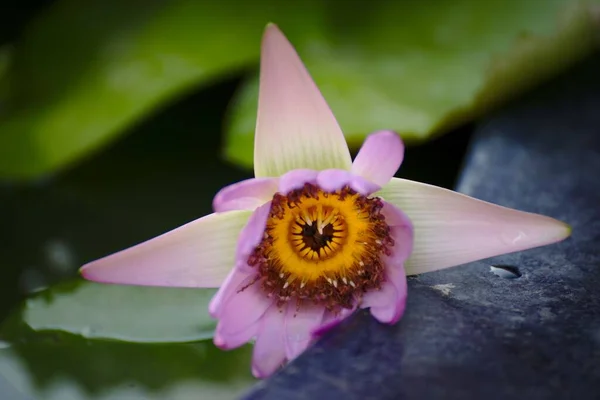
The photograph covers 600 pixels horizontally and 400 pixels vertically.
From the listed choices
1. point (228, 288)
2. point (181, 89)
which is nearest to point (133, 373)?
point (228, 288)

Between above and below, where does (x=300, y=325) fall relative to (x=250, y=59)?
below

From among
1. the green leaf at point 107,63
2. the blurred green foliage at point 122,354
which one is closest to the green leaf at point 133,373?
the blurred green foliage at point 122,354

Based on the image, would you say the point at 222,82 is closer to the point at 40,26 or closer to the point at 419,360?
the point at 40,26

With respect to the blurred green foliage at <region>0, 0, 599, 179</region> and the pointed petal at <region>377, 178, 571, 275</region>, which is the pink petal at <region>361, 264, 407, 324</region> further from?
the blurred green foliage at <region>0, 0, 599, 179</region>

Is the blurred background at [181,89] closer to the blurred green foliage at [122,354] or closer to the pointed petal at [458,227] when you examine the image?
the blurred green foliage at [122,354]

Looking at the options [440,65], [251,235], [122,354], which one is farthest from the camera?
[440,65]

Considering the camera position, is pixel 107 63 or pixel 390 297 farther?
pixel 107 63

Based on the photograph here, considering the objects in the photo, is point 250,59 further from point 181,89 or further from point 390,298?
point 390,298
